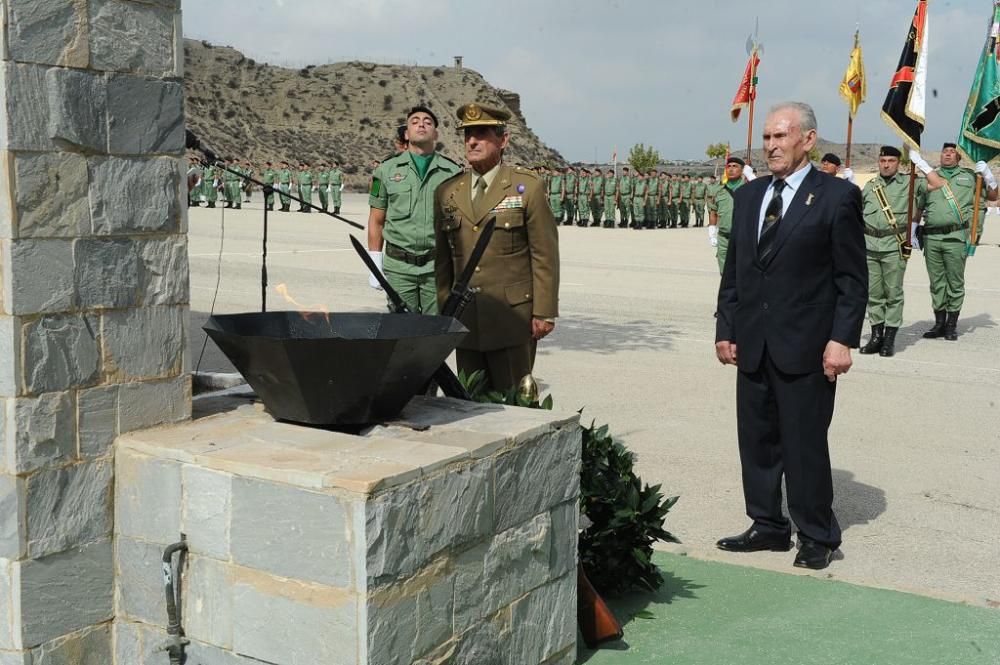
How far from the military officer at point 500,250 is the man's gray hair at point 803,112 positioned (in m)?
1.18

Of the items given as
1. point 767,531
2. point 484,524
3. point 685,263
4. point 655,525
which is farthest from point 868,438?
point 685,263

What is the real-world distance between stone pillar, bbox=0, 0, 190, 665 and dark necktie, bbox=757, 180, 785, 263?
2636mm

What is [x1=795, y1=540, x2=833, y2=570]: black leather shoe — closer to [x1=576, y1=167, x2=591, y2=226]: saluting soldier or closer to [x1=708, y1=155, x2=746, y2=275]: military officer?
[x1=708, y1=155, x2=746, y2=275]: military officer

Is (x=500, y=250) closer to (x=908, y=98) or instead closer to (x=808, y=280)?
(x=808, y=280)

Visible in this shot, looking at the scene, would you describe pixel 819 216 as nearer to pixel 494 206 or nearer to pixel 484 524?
pixel 494 206

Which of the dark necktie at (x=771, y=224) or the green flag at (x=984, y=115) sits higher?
the green flag at (x=984, y=115)

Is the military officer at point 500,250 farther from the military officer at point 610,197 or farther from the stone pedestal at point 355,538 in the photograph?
the military officer at point 610,197

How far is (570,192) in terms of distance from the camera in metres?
37.6

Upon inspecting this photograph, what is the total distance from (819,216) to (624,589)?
1813mm

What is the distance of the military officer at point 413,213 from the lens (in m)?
6.88

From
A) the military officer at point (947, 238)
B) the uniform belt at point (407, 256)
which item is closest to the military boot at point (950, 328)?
the military officer at point (947, 238)

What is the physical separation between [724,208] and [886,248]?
7.35ft

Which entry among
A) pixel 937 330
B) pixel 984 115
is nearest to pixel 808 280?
pixel 984 115

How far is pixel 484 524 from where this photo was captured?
3395mm
